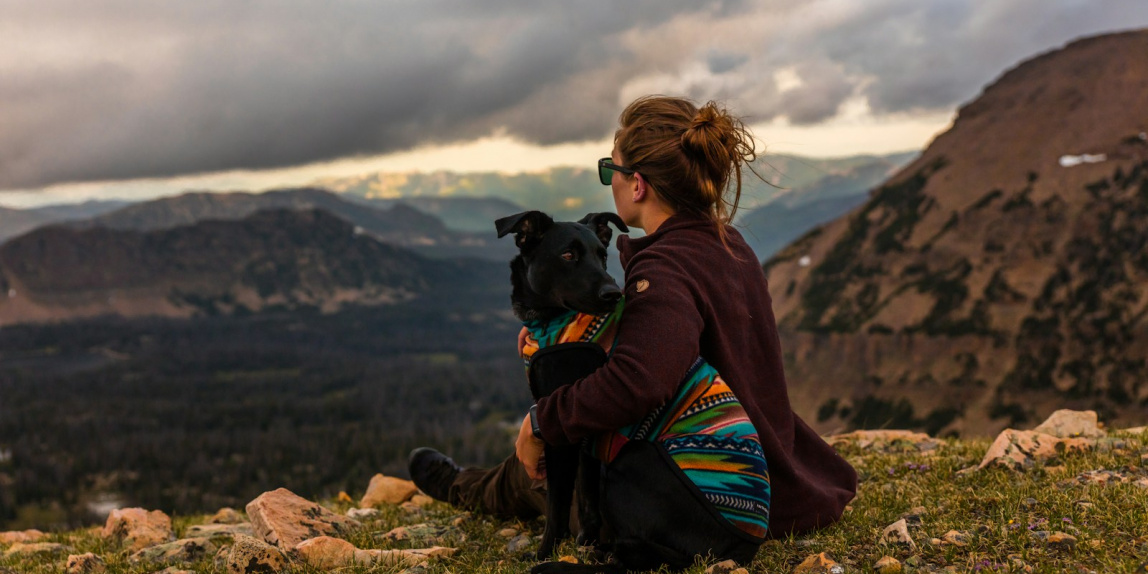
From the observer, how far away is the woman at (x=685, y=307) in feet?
16.6

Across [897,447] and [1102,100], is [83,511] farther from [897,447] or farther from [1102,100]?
[1102,100]

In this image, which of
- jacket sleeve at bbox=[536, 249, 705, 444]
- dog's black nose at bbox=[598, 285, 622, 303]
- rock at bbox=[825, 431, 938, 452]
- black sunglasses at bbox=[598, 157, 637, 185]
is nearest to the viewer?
jacket sleeve at bbox=[536, 249, 705, 444]

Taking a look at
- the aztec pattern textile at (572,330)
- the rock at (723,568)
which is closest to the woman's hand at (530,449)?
the aztec pattern textile at (572,330)

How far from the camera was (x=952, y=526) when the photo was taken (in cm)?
626

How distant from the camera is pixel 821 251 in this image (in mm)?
179125

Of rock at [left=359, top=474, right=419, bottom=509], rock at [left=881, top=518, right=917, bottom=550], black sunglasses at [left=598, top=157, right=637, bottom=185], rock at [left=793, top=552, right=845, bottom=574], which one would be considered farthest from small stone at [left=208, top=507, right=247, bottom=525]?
rock at [left=881, top=518, right=917, bottom=550]

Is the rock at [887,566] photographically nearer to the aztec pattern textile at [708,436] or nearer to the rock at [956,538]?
the rock at [956,538]

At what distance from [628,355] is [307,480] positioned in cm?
17190

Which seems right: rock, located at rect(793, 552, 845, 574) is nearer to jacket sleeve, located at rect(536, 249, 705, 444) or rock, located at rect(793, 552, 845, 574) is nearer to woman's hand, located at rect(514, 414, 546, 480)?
jacket sleeve, located at rect(536, 249, 705, 444)

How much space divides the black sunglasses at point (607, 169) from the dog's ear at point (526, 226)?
1.89 feet

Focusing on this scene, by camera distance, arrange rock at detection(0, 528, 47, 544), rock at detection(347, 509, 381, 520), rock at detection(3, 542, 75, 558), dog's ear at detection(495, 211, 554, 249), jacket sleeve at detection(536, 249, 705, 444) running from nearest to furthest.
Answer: jacket sleeve at detection(536, 249, 705, 444) → dog's ear at detection(495, 211, 554, 249) → rock at detection(3, 542, 75, 558) → rock at detection(347, 509, 381, 520) → rock at detection(0, 528, 47, 544)

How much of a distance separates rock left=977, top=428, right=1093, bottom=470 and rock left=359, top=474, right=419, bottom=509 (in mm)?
7133

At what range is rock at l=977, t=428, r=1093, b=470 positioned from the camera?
807 cm

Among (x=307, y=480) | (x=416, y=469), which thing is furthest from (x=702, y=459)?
(x=307, y=480)
